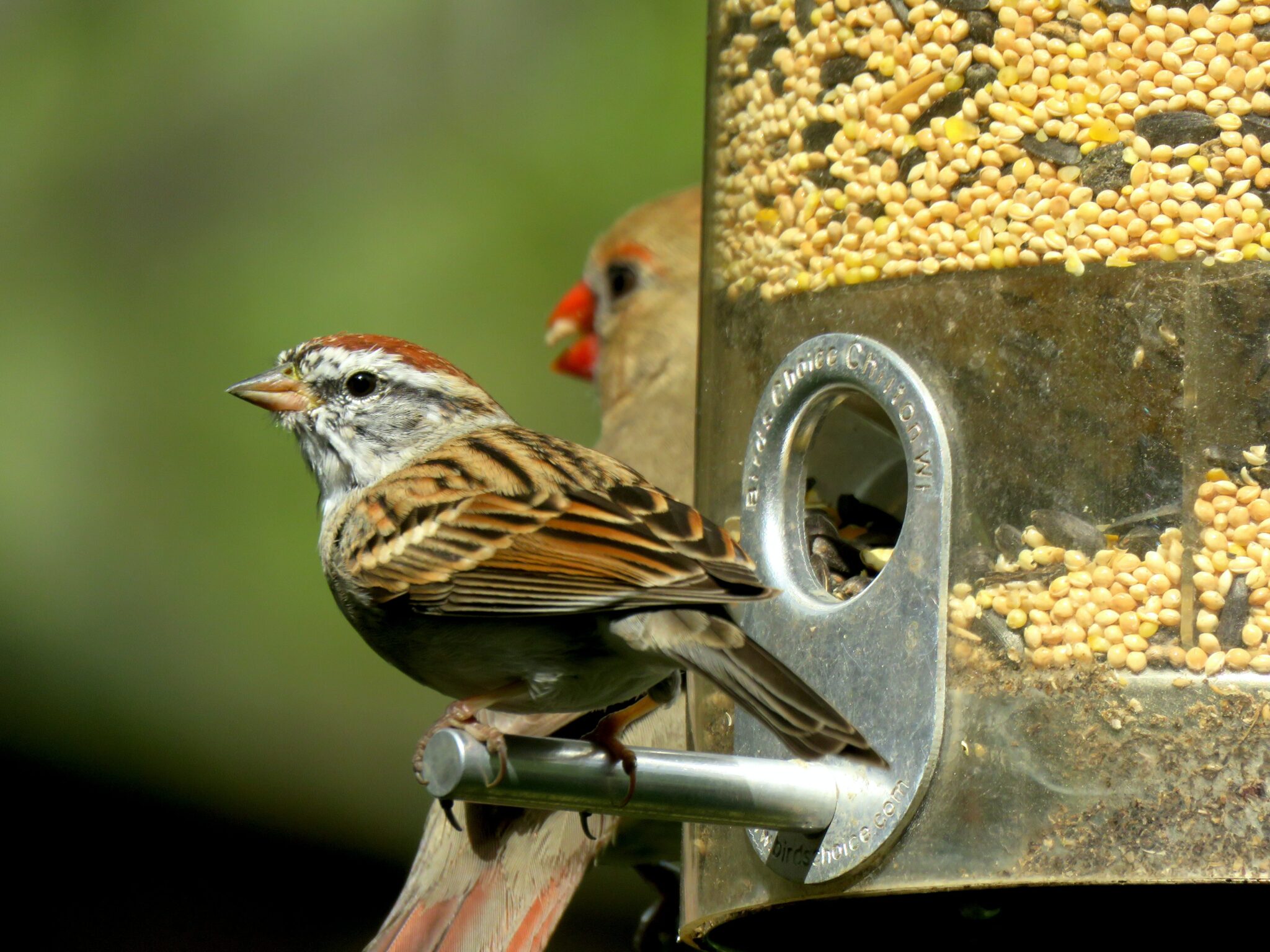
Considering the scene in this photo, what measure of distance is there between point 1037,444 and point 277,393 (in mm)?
1527

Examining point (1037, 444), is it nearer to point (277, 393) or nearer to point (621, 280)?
point (277, 393)

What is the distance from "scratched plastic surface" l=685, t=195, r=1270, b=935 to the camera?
2.21 metres

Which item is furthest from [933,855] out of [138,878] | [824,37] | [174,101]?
[174,101]

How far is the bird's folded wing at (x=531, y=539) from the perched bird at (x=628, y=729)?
1.99 feet

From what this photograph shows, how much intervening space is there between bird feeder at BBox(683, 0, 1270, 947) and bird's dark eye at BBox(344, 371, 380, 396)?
36.4 inches

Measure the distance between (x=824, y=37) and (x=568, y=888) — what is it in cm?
179

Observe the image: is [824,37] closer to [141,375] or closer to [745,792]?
[745,792]

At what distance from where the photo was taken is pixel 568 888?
362 centimetres

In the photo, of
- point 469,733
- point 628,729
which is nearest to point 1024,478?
point 469,733

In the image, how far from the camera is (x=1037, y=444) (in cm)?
241

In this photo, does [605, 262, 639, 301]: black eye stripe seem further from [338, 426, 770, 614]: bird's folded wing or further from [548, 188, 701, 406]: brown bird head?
[338, 426, 770, 614]: bird's folded wing

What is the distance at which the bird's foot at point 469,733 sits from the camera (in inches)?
85.0

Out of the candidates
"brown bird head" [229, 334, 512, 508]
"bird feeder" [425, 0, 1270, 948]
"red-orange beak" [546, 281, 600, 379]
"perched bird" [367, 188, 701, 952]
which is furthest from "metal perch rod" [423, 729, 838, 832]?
"red-orange beak" [546, 281, 600, 379]

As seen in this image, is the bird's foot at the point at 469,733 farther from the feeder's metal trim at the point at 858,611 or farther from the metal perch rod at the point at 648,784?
the feeder's metal trim at the point at 858,611
